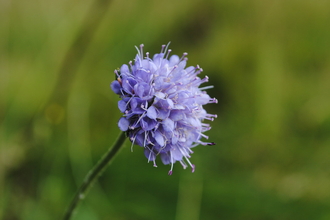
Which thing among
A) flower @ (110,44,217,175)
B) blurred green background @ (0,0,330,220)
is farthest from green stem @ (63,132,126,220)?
blurred green background @ (0,0,330,220)

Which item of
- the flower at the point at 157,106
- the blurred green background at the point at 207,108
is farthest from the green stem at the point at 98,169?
the blurred green background at the point at 207,108

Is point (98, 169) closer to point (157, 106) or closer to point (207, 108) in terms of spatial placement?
point (157, 106)

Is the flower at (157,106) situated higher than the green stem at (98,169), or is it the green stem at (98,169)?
the flower at (157,106)

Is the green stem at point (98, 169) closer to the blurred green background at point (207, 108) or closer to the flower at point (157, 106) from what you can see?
the flower at point (157, 106)

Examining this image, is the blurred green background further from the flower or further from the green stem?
the flower

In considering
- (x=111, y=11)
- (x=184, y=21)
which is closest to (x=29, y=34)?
(x=111, y=11)

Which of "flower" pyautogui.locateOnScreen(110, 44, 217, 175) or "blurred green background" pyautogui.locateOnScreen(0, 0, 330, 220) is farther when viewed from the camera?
"blurred green background" pyautogui.locateOnScreen(0, 0, 330, 220)

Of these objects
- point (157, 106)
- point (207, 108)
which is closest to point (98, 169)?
point (157, 106)
